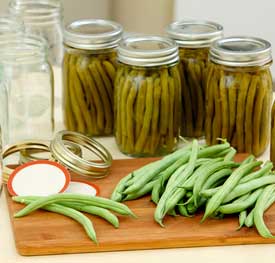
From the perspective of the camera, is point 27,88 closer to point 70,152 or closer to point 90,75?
point 90,75

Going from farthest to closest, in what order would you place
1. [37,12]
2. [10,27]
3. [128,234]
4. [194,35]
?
[37,12], [10,27], [194,35], [128,234]

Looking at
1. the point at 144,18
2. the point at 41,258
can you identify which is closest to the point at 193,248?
the point at 41,258

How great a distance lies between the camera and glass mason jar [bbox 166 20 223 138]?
5.70 ft

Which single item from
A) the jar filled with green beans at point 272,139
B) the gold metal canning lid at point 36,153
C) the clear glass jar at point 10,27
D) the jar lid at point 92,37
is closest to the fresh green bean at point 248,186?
the jar filled with green beans at point 272,139

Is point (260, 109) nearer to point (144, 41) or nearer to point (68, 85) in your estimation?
point (144, 41)

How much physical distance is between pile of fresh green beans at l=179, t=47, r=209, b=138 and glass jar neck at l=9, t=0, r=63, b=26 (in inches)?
17.9

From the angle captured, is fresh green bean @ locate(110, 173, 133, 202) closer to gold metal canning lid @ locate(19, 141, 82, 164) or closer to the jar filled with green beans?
gold metal canning lid @ locate(19, 141, 82, 164)

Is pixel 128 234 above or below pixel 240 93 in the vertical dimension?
below

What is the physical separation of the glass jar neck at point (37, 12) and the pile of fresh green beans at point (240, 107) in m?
0.56

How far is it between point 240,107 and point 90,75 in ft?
1.04

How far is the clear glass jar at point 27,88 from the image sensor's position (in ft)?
5.74

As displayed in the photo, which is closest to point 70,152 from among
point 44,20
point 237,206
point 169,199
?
point 169,199

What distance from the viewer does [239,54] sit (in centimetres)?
162

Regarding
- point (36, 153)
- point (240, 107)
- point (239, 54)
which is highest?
point (239, 54)
